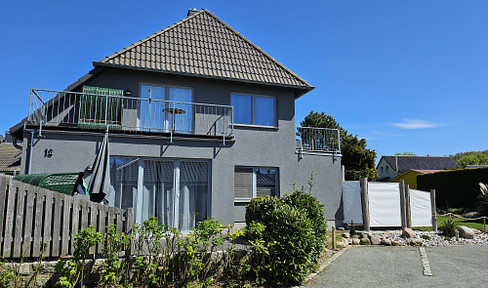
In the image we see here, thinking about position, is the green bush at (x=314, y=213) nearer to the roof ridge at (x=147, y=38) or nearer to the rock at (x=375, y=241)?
the rock at (x=375, y=241)

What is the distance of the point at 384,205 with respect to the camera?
14406 millimetres

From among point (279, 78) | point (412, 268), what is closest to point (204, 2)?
point (279, 78)

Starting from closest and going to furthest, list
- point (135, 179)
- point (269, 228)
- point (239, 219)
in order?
point (269, 228) → point (135, 179) → point (239, 219)

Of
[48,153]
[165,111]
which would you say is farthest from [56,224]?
[165,111]

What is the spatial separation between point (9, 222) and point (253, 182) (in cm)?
828

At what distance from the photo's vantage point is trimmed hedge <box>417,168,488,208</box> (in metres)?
24.8

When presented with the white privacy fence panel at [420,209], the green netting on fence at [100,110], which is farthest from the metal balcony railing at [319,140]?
the green netting on fence at [100,110]

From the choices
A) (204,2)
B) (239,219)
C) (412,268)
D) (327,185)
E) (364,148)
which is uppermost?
(204,2)

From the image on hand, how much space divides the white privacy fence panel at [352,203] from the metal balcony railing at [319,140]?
164 cm

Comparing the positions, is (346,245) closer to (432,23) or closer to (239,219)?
(239,219)

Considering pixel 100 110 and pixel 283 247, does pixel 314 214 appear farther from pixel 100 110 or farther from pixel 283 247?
pixel 100 110

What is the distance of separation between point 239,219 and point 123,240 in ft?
21.5

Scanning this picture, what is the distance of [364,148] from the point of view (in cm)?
3116

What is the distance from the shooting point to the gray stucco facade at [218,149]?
971cm
